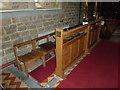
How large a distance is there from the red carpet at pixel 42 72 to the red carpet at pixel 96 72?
44 cm

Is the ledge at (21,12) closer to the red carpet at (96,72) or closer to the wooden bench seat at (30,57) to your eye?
the wooden bench seat at (30,57)

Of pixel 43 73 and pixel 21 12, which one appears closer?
pixel 43 73

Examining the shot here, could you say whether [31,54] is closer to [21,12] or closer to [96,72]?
[21,12]

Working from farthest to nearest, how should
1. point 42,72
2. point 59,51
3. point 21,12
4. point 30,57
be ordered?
point 21,12
point 42,72
point 30,57
point 59,51

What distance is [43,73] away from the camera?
2.49 m

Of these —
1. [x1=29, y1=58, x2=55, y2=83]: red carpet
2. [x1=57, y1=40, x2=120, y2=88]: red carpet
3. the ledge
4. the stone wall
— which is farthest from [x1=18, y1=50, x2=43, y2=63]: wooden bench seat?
the ledge

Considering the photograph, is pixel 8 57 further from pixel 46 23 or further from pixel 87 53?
pixel 87 53

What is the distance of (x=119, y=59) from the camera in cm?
309

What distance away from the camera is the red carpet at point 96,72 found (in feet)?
7.04

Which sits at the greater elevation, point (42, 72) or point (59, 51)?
point (59, 51)

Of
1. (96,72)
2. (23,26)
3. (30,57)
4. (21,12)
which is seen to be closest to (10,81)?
(30,57)

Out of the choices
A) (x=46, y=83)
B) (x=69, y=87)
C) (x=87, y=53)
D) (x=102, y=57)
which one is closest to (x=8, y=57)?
(x=46, y=83)

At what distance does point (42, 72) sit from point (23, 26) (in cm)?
129

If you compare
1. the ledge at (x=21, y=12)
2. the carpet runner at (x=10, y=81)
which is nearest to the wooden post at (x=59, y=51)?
the carpet runner at (x=10, y=81)
